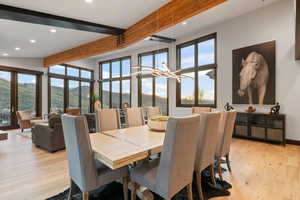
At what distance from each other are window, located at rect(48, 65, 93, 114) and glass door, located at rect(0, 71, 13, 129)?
1483 millimetres

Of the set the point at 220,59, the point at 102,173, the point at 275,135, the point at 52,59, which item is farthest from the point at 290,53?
the point at 52,59

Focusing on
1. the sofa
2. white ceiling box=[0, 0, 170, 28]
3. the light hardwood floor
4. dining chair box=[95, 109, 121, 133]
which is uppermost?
white ceiling box=[0, 0, 170, 28]

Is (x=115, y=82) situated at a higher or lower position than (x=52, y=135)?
higher

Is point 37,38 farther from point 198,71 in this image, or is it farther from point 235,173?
point 235,173

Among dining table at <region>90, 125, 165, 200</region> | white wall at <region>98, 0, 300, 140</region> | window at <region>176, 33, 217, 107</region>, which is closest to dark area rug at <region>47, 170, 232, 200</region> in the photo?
dining table at <region>90, 125, 165, 200</region>

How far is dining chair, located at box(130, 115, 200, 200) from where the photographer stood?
1.43m

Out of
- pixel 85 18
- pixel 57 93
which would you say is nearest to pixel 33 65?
pixel 57 93

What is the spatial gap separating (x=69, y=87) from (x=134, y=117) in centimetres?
681

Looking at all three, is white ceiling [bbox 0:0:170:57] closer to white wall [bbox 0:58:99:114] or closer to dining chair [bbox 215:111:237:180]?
white wall [bbox 0:58:99:114]

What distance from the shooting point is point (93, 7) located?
3.47 meters

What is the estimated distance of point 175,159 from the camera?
1468 mm

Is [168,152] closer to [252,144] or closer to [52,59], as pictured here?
[252,144]

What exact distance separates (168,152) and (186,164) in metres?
0.31

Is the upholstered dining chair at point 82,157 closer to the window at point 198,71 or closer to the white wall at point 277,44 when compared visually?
the white wall at point 277,44
